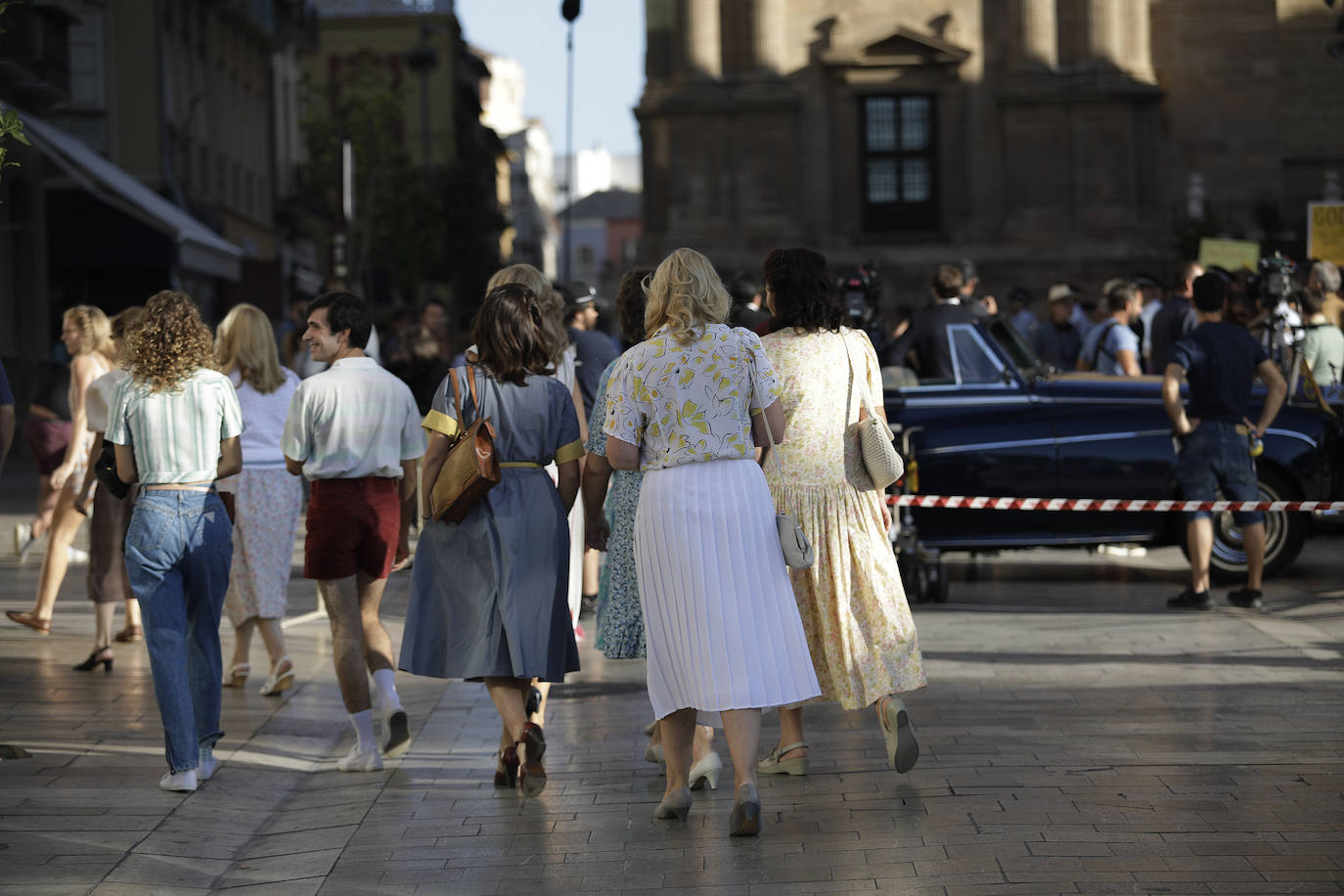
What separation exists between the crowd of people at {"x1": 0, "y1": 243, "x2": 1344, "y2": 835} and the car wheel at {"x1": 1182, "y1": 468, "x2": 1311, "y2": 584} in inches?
236

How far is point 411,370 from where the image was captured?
15.5 metres

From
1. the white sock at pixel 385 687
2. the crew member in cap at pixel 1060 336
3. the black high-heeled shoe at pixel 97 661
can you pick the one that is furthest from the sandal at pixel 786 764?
the crew member in cap at pixel 1060 336

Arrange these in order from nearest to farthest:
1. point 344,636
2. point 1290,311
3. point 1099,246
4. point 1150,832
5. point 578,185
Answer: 1. point 1150,832
2. point 344,636
3. point 1290,311
4. point 1099,246
5. point 578,185

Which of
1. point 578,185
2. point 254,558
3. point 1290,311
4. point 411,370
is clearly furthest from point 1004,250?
point 578,185

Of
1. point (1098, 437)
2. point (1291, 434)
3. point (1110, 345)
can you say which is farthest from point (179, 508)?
point (1110, 345)

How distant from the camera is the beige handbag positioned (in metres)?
7.55

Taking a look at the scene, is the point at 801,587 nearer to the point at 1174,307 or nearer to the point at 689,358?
Answer: the point at 689,358

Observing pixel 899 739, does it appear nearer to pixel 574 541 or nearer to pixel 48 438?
pixel 574 541

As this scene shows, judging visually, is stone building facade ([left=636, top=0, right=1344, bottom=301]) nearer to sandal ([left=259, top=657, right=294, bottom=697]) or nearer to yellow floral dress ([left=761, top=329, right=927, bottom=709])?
sandal ([left=259, top=657, right=294, bottom=697])

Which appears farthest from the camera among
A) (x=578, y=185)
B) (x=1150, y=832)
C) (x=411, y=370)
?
(x=578, y=185)

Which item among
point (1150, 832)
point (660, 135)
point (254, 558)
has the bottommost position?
point (1150, 832)

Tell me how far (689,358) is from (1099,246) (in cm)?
3493

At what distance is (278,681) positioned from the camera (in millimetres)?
10062

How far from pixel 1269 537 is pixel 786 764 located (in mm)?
7154
